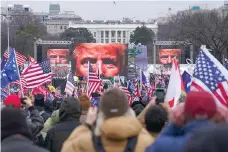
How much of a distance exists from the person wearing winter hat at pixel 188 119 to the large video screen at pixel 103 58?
162 ft

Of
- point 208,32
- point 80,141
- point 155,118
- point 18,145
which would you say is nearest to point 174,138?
point 80,141

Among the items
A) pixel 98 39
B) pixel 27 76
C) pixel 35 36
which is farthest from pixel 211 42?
pixel 98 39

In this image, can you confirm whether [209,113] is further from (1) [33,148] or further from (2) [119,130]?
(1) [33,148]

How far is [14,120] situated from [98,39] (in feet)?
439

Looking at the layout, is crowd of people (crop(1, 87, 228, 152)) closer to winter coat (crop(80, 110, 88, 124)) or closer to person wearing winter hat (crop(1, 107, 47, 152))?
person wearing winter hat (crop(1, 107, 47, 152))

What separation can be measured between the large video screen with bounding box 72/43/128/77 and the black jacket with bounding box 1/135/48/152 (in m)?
49.4

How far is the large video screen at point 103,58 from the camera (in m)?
54.2

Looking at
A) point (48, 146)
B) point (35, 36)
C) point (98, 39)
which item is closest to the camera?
point (48, 146)

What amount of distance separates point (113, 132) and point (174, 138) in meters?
0.44

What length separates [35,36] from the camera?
87.2m

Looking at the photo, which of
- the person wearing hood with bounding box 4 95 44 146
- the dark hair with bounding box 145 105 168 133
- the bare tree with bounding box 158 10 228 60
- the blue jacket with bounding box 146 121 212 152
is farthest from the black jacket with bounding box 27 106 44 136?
the bare tree with bounding box 158 10 228 60

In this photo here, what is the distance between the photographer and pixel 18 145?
158 inches

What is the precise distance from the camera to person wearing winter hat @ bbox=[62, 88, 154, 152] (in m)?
4.36

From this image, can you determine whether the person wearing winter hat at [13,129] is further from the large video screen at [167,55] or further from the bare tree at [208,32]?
the large video screen at [167,55]
